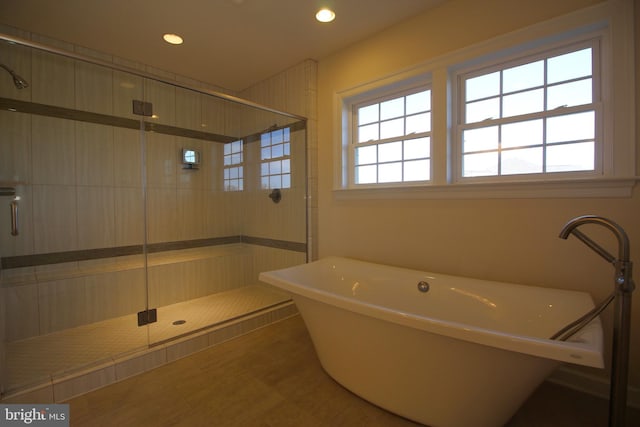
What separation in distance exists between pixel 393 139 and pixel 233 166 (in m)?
1.93

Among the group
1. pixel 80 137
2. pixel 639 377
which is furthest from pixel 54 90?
pixel 639 377

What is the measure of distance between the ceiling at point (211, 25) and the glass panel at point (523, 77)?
76 cm

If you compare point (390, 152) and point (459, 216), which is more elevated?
point (390, 152)

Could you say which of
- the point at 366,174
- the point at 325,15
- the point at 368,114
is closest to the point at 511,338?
the point at 366,174

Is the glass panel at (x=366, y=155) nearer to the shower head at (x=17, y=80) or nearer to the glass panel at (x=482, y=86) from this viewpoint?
the glass panel at (x=482, y=86)

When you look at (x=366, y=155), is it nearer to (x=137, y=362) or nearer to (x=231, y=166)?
(x=231, y=166)

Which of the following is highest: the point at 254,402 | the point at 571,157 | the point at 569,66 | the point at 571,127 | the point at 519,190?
the point at 569,66

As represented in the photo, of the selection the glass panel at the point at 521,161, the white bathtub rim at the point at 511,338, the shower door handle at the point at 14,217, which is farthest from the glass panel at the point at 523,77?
the shower door handle at the point at 14,217

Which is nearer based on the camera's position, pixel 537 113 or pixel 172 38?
pixel 537 113

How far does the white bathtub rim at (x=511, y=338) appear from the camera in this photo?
3.16ft

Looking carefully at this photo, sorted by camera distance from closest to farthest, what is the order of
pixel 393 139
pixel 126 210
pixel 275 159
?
pixel 393 139
pixel 126 210
pixel 275 159

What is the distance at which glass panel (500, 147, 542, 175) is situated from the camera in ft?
6.23

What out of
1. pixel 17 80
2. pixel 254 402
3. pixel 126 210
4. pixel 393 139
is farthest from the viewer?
pixel 126 210

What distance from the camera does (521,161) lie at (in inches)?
77.1
